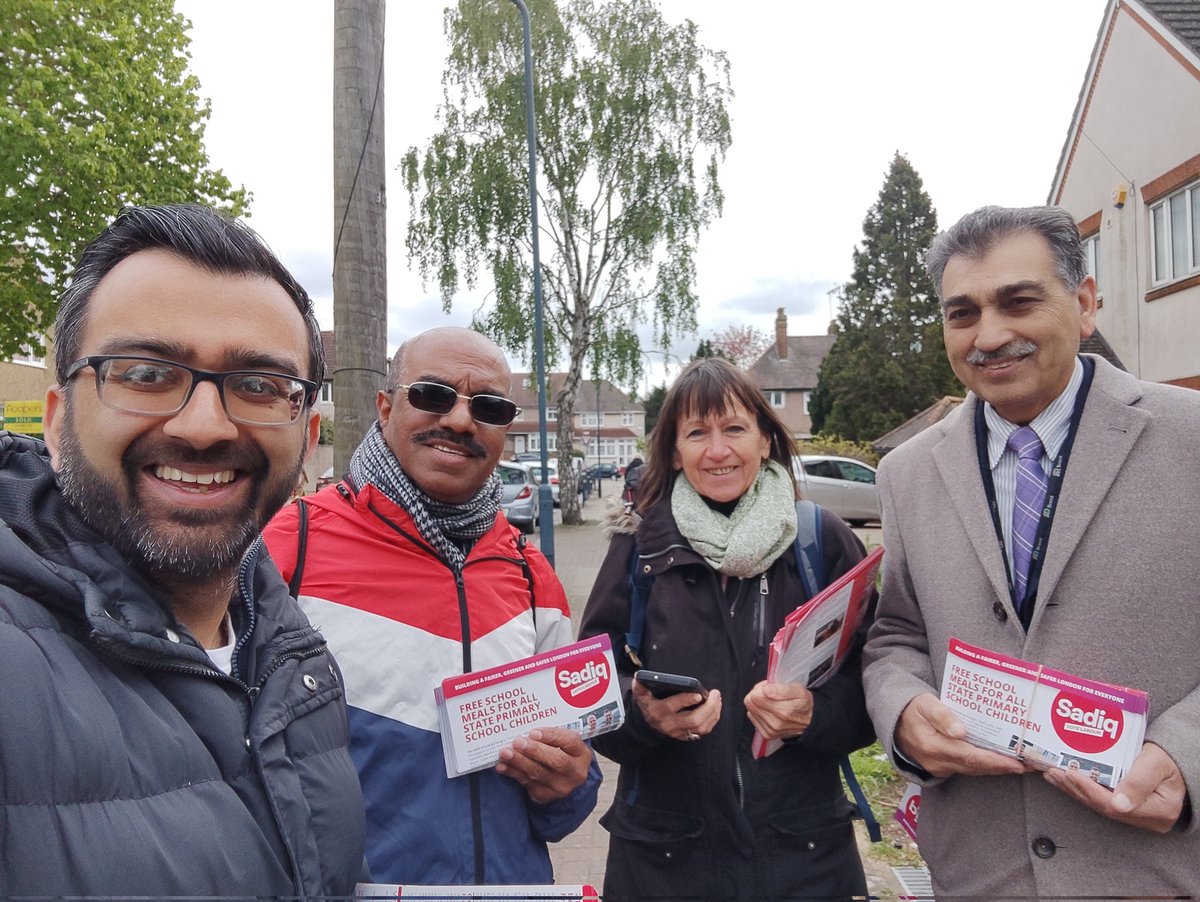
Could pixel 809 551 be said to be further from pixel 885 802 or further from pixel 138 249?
pixel 885 802

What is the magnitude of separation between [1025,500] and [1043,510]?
0.05 m

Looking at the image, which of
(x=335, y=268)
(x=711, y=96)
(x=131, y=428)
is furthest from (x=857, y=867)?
(x=711, y=96)

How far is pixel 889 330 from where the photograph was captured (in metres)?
38.4

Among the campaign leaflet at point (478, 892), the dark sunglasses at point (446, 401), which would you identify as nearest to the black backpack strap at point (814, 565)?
the dark sunglasses at point (446, 401)

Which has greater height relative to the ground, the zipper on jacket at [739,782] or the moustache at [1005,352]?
the moustache at [1005,352]

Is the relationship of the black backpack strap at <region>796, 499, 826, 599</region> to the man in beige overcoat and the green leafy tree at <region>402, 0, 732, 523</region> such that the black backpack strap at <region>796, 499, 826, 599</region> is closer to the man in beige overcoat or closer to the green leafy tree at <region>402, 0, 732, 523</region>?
the man in beige overcoat

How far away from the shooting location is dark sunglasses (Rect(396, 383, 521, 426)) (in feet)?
7.40

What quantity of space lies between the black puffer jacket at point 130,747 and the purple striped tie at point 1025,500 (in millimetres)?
1486

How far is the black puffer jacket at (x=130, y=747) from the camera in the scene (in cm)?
99

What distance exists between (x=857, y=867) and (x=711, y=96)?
23.2m

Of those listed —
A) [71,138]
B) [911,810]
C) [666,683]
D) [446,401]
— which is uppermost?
[71,138]

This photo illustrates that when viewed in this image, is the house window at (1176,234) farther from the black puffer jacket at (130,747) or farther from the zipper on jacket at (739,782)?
the black puffer jacket at (130,747)

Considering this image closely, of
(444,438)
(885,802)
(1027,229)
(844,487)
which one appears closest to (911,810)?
(1027,229)

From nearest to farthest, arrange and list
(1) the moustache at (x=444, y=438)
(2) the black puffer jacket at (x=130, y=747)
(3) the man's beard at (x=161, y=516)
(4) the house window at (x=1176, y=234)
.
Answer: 1. (2) the black puffer jacket at (x=130, y=747)
2. (3) the man's beard at (x=161, y=516)
3. (1) the moustache at (x=444, y=438)
4. (4) the house window at (x=1176, y=234)
